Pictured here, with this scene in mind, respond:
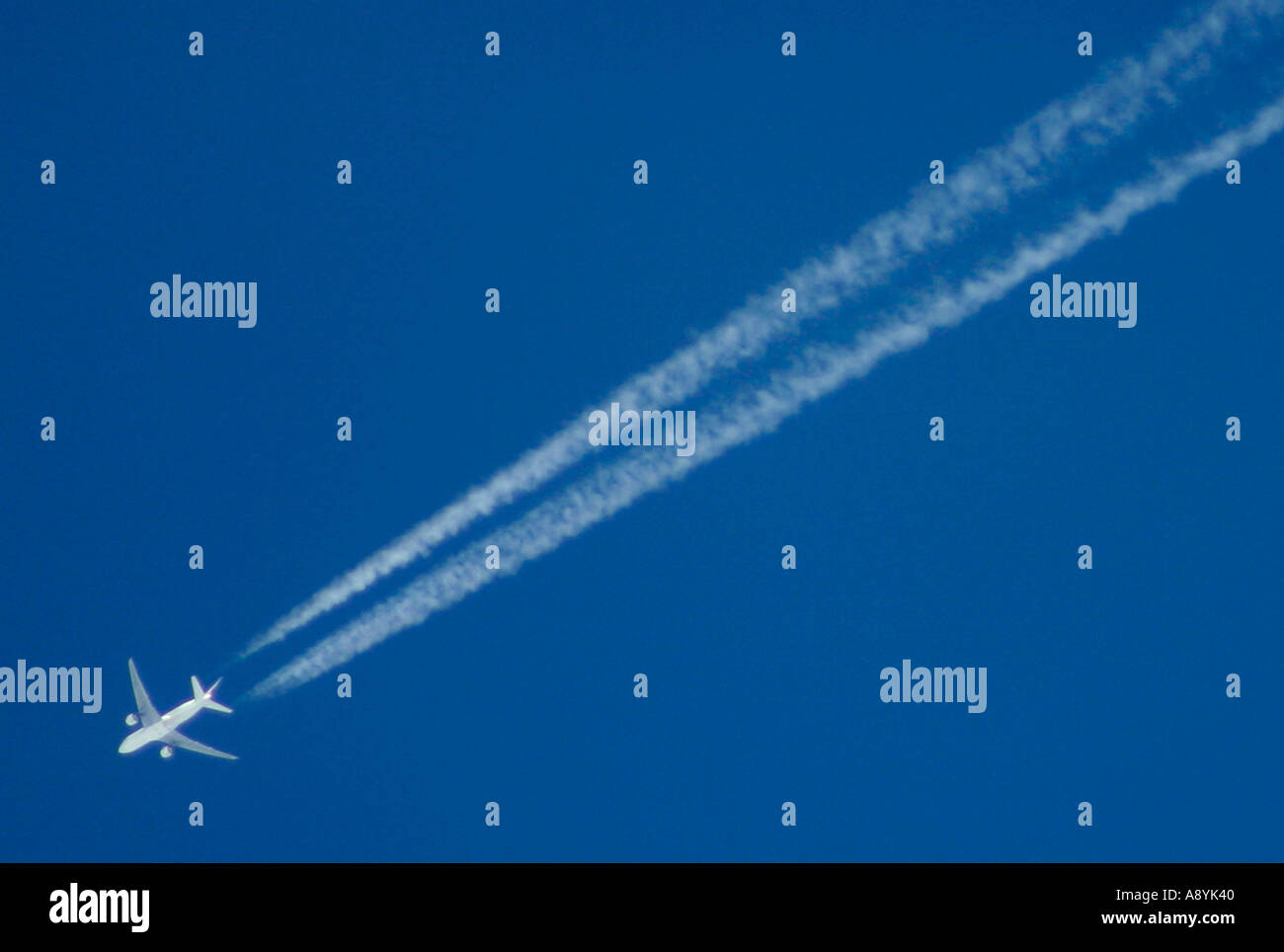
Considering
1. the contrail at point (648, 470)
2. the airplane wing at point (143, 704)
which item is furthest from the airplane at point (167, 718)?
the contrail at point (648, 470)

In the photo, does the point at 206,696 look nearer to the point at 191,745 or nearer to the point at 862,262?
the point at 191,745

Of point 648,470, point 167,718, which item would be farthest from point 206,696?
point 648,470

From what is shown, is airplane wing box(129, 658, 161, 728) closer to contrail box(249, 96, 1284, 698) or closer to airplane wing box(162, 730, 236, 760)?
airplane wing box(162, 730, 236, 760)

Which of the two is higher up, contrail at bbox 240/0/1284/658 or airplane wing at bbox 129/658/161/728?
contrail at bbox 240/0/1284/658

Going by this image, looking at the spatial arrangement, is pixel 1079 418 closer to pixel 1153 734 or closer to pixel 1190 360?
pixel 1190 360

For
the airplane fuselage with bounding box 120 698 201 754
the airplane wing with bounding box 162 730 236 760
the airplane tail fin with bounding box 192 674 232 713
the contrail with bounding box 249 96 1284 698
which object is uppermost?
the contrail with bounding box 249 96 1284 698

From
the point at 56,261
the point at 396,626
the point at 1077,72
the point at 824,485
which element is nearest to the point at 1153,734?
the point at 824,485

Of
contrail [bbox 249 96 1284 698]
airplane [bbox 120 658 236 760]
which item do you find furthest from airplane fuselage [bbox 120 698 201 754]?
contrail [bbox 249 96 1284 698]
